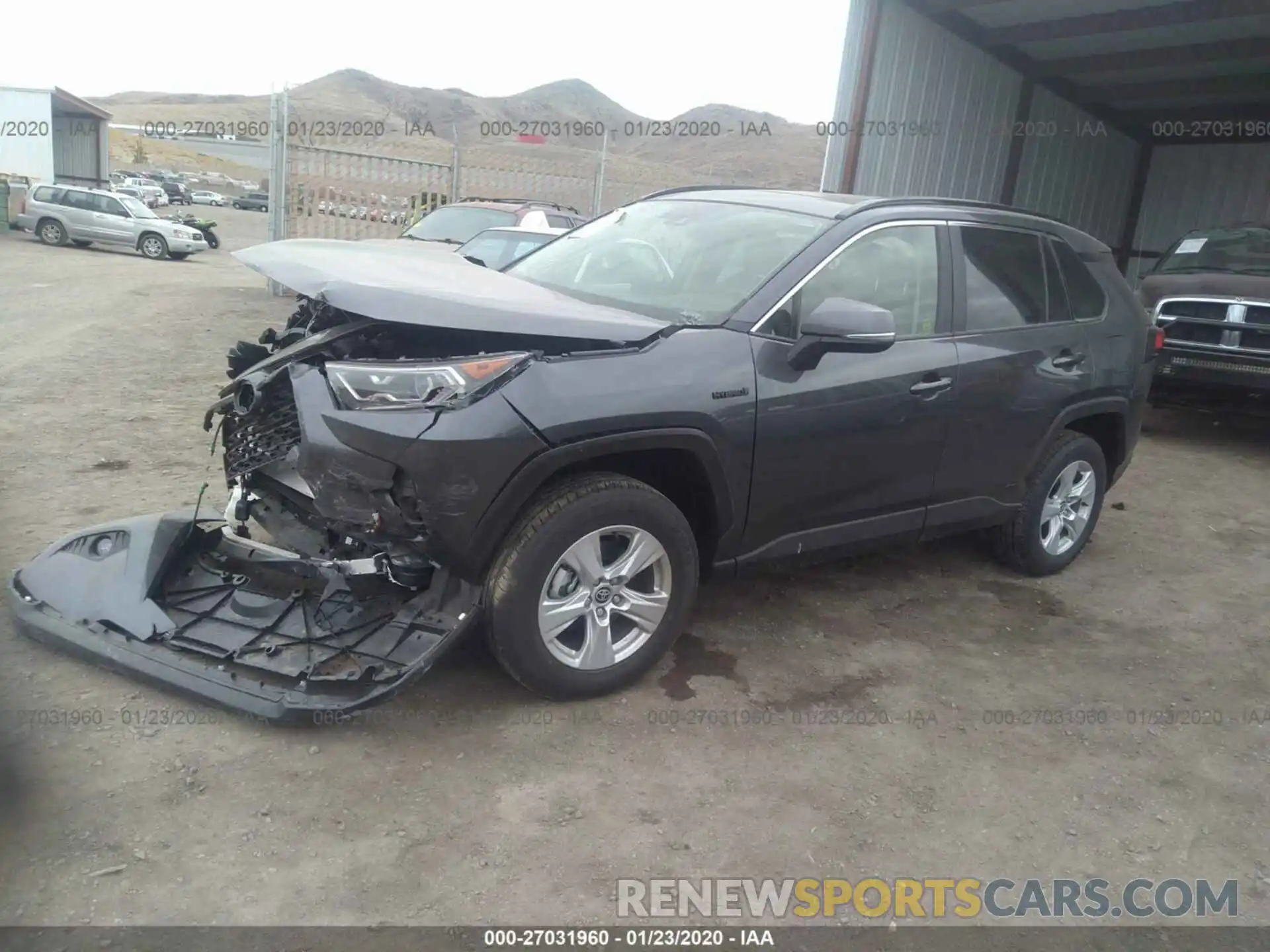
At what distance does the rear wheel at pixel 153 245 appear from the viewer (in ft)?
71.1

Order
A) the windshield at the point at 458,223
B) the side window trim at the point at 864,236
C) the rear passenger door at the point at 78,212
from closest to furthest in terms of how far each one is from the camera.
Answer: the side window trim at the point at 864,236 → the windshield at the point at 458,223 → the rear passenger door at the point at 78,212

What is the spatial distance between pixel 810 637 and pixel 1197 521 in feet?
12.5

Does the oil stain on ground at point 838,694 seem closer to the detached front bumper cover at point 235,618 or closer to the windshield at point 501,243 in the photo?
the detached front bumper cover at point 235,618

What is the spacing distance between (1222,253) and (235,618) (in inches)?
382

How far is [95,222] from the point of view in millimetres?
21641

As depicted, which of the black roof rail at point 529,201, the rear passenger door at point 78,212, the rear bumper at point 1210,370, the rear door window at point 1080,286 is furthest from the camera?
the rear passenger door at point 78,212

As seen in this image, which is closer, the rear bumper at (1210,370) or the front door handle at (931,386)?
the front door handle at (931,386)

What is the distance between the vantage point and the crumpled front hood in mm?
3164

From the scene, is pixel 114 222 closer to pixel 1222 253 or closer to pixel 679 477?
pixel 1222 253

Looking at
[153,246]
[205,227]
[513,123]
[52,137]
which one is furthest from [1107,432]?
[52,137]

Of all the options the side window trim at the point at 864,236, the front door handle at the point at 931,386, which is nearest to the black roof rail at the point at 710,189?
the side window trim at the point at 864,236

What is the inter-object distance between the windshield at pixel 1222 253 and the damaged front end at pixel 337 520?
26.4 feet

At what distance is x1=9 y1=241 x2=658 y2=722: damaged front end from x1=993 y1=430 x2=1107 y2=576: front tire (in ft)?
8.21

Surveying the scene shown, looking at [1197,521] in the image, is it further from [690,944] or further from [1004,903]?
[690,944]
